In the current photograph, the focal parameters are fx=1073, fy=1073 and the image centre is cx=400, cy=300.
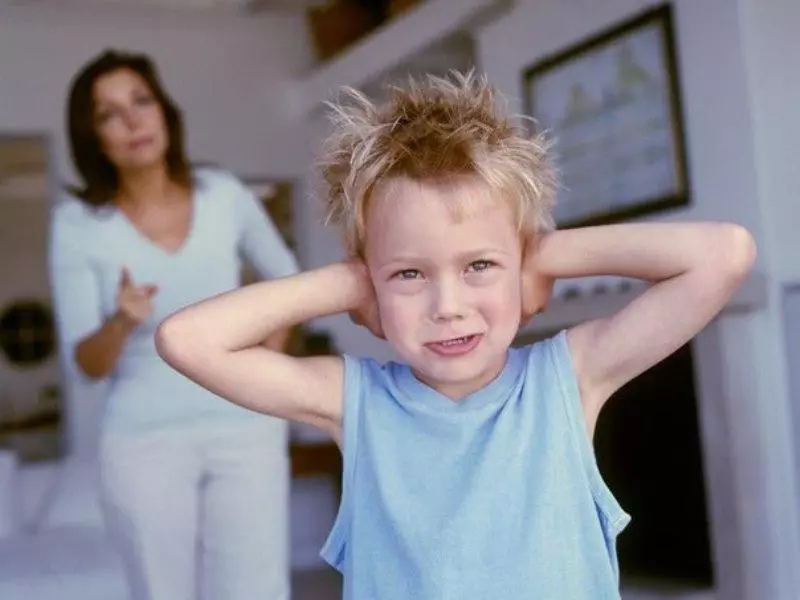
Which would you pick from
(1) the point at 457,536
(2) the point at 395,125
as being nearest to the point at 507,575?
(1) the point at 457,536

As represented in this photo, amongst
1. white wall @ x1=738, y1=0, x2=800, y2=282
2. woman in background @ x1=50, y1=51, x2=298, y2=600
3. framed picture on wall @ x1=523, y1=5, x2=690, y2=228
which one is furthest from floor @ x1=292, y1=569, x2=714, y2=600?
woman in background @ x1=50, y1=51, x2=298, y2=600

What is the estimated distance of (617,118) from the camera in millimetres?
2811

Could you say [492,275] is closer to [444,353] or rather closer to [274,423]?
[444,353]

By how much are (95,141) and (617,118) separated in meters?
1.53

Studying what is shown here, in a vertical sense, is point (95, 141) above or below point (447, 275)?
above

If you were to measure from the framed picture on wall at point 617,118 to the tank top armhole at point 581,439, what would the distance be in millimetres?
1679

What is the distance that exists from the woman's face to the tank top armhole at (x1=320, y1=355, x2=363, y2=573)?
2.82 feet

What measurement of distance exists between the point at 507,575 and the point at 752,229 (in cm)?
172

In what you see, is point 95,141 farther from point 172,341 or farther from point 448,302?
point 448,302

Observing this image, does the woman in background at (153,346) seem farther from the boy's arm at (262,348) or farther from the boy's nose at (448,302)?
the boy's nose at (448,302)

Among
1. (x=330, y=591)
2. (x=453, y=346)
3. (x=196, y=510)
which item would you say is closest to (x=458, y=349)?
(x=453, y=346)

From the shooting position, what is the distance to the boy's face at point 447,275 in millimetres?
917

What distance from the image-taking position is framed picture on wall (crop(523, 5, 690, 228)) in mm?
2643

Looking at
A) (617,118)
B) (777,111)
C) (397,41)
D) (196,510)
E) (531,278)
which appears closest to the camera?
(531,278)
